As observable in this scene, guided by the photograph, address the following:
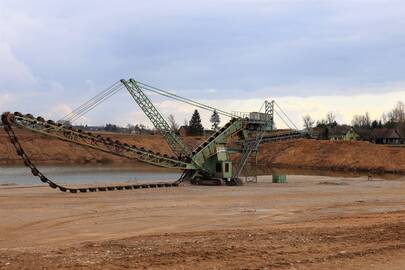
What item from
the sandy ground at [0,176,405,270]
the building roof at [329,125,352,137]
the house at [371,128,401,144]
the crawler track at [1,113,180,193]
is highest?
the building roof at [329,125,352,137]

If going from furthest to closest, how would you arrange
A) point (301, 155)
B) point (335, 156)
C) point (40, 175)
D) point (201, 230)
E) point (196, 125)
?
point (196, 125) < point (301, 155) < point (335, 156) < point (40, 175) < point (201, 230)

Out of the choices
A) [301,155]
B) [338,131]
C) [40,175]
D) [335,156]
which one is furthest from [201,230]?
[338,131]

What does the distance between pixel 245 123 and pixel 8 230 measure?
105ft

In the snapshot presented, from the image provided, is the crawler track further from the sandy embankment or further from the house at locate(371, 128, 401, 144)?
the house at locate(371, 128, 401, 144)

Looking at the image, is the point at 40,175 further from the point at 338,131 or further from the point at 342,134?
the point at 338,131

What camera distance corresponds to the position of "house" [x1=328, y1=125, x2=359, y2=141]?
→ 148 m

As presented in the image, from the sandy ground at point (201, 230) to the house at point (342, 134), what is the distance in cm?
10954

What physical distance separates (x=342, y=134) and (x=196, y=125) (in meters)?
40.8

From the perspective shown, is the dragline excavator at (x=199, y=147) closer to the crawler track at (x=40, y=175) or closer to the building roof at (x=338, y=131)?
the crawler track at (x=40, y=175)

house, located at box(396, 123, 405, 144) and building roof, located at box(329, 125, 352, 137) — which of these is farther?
building roof, located at box(329, 125, 352, 137)

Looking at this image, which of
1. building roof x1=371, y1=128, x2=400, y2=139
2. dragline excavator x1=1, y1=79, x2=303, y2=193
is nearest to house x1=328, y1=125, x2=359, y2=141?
building roof x1=371, y1=128, x2=400, y2=139

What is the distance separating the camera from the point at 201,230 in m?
20.2

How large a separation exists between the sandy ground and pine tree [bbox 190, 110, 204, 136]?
111 m

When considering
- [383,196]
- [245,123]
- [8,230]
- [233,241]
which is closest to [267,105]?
[245,123]
